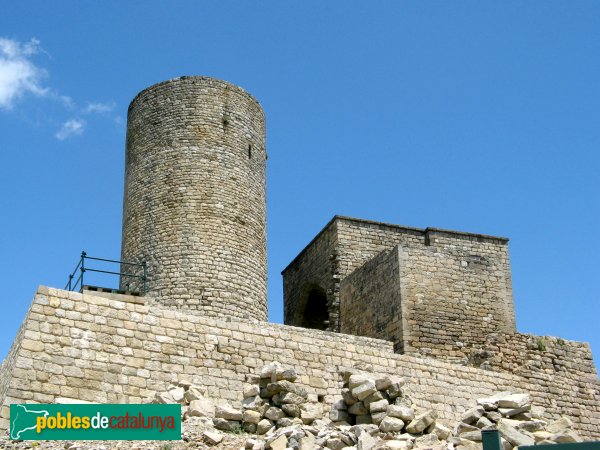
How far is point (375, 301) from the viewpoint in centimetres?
1911

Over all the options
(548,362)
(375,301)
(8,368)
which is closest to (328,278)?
(375,301)

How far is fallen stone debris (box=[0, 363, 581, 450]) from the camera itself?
34.1 ft

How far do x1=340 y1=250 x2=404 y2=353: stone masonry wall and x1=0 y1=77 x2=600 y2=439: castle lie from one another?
0.03 m

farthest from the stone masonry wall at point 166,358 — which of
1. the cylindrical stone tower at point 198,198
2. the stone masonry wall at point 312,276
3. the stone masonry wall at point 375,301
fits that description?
the stone masonry wall at point 312,276

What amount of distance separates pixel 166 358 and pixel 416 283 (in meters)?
6.81

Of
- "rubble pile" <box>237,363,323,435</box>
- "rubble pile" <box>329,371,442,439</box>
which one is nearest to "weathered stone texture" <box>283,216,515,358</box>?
"rubble pile" <box>329,371,442,439</box>

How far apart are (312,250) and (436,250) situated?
12.3ft

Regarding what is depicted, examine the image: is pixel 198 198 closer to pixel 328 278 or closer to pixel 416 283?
pixel 328 278

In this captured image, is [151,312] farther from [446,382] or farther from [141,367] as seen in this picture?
[446,382]

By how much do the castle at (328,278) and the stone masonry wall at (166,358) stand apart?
5 centimetres

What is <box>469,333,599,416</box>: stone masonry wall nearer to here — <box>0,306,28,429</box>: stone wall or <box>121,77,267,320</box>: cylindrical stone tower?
<box>121,77,267,320</box>: cylindrical stone tower

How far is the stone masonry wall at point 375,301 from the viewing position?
60.7 ft

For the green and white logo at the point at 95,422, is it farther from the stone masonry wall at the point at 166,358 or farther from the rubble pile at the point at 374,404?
the rubble pile at the point at 374,404

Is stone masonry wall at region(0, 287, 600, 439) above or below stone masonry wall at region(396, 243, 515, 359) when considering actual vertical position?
below
